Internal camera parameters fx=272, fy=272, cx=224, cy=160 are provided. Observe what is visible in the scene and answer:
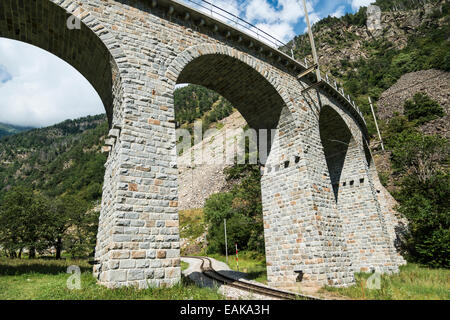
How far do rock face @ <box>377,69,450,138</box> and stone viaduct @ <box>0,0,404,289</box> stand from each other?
83.9 ft

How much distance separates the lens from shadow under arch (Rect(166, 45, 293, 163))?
402 inches

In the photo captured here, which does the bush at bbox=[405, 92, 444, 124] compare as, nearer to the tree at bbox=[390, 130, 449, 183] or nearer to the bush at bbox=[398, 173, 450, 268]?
the tree at bbox=[390, 130, 449, 183]

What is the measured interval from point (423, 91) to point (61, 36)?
46.5 m

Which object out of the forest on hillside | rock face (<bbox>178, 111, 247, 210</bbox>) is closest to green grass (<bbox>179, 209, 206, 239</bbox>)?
rock face (<bbox>178, 111, 247, 210</bbox>)

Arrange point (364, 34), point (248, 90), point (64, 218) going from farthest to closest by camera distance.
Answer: point (364, 34) < point (64, 218) < point (248, 90)

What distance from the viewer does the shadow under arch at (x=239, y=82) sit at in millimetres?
10213

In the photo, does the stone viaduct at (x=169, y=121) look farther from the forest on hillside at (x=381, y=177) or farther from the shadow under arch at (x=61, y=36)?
the forest on hillside at (x=381, y=177)

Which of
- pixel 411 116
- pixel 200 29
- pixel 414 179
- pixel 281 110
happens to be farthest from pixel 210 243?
pixel 411 116

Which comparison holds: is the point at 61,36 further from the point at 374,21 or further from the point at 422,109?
the point at 374,21

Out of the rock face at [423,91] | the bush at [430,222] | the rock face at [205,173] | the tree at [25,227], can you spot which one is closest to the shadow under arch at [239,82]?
the bush at [430,222]

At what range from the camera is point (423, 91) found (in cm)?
3953

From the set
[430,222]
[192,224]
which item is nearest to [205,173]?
[192,224]

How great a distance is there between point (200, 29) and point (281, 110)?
4776mm

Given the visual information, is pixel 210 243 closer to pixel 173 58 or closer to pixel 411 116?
pixel 173 58
